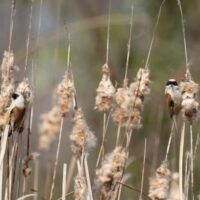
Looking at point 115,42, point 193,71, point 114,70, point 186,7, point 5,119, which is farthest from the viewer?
point 115,42

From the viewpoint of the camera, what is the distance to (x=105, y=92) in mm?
1453

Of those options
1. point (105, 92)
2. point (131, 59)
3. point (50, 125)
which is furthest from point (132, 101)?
point (131, 59)

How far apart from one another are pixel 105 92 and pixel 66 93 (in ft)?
0.44

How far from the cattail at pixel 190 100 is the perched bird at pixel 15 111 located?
0.51m

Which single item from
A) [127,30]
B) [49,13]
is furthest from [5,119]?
[49,13]

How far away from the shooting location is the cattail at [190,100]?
53.6 inches

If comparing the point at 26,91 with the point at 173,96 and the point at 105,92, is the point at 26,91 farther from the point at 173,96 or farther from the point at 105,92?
the point at 173,96

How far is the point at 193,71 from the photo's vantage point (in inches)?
141

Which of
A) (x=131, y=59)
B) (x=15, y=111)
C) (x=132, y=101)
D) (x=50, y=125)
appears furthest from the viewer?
(x=131, y=59)

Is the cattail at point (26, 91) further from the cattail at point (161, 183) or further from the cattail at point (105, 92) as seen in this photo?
the cattail at point (161, 183)

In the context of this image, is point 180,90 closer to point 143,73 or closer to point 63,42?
point 143,73

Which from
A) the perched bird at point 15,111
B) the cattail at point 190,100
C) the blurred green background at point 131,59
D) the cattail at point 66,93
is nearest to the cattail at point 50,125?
the cattail at point 66,93

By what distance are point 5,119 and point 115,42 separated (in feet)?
10.8

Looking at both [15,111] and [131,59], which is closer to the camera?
[15,111]
